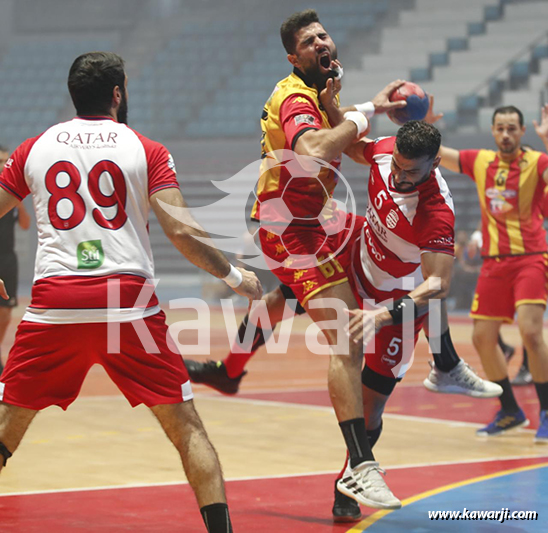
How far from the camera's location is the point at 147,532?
4.34 metres

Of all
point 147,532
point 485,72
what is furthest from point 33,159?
point 485,72

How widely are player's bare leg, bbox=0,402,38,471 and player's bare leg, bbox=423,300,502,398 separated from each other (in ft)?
8.31

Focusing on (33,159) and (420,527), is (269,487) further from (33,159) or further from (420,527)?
(33,159)

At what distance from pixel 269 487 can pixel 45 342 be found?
2.21 metres

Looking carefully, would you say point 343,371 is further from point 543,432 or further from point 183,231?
point 543,432

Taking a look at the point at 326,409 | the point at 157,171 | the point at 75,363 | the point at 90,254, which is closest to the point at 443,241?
the point at 157,171

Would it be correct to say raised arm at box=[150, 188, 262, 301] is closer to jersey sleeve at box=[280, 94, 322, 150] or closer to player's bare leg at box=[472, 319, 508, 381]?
jersey sleeve at box=[280, 94, 322, 150]

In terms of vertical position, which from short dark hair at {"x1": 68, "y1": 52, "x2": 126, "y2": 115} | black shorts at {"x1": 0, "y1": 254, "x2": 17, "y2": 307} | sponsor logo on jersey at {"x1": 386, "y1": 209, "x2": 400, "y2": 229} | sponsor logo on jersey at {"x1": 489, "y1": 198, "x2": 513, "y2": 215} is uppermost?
short dark hair at {"x1": 68, "y1": 52, "x2": 126, "y2": 115}

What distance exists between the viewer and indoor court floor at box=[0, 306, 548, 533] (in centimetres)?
461

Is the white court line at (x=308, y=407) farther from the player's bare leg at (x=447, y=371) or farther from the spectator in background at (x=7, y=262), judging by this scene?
the player's bare leg at (x=447, y=371)

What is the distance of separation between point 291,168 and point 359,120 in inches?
17.5

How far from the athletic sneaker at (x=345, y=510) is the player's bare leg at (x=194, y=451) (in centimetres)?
125

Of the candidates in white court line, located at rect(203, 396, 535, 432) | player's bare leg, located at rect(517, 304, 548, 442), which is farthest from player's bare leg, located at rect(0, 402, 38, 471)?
white court line, located at rect(203, 396, 535, 432)

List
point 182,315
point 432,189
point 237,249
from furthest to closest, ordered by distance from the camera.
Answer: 1. point 237,249
2. point 182,315
3. point 432,189
